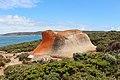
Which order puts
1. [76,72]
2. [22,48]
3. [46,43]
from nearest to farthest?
[76,72], [46,43], [22,48]

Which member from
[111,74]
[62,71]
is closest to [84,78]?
[62,71]

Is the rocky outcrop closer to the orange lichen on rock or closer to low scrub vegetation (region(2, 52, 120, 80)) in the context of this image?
the orange lichen on rock

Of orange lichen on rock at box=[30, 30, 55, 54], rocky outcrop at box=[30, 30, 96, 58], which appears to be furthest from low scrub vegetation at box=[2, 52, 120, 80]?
orange lichen on rock at box=[30, 30, 55, 54]

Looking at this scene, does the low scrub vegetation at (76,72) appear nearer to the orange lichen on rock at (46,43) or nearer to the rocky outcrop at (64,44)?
the rocky outcrop at (64,44)

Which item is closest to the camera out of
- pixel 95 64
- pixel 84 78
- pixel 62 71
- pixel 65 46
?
pixel 84 78

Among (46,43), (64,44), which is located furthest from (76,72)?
(46,43)

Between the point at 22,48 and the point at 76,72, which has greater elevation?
the point at 76,72

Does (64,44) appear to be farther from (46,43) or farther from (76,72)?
(76,72)

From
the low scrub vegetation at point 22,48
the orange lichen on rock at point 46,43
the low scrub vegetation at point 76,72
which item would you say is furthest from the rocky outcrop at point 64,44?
the low scrub vegetation at point 22,48

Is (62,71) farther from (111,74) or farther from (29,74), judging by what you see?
(111,74)
